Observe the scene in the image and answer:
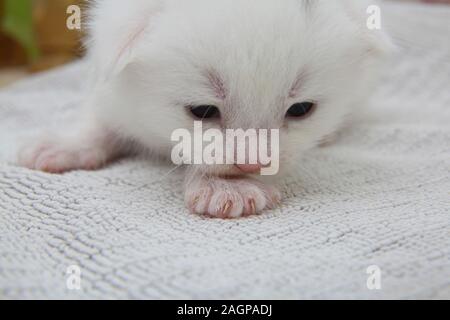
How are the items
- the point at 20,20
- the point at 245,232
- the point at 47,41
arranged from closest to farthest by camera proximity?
the point at 245,232 < the point at 20,20 < the point at 47,41

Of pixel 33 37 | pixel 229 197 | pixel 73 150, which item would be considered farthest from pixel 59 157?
pixel 33 37

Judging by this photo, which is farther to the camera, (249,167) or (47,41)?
(47,41)

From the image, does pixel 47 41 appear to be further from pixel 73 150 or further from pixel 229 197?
pixel 229 197

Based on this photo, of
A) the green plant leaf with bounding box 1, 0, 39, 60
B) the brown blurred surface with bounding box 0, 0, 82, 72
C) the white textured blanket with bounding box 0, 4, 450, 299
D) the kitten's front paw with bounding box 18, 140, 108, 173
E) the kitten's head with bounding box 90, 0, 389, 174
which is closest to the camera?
the white textured blanket with bounding box 0, 4, 450, 299

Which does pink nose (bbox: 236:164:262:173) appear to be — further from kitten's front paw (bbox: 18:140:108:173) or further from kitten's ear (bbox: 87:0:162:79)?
kitten's front paw (bbox: 18:140:108:173)

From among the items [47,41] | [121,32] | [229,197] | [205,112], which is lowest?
[229,197]

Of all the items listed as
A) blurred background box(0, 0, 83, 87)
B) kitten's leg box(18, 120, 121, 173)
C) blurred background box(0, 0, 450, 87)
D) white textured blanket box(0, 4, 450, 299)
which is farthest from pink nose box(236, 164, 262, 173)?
blurred background box(0, 0, 450, 87)
